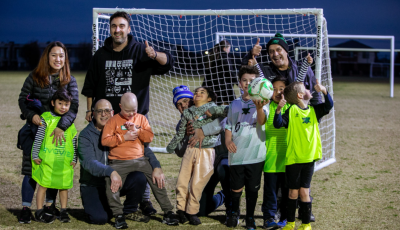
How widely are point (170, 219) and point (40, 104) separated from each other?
1609 millimetres

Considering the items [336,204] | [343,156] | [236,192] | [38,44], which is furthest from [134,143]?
[38,44]

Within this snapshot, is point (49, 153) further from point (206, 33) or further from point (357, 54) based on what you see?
point (357, 54)

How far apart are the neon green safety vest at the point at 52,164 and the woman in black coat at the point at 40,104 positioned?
7 centimetres

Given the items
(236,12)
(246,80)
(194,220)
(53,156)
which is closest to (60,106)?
(53,156)

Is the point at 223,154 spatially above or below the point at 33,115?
below

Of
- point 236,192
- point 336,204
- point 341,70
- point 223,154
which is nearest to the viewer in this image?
point 236,192

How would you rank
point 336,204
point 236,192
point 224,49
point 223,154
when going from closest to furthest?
point 236,192 < point 223,154 < point 336,204 < point 224,49

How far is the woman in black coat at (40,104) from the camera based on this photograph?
3.49m

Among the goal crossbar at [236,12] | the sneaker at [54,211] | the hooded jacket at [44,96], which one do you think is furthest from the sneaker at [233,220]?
the goal crossbar at [236,12]

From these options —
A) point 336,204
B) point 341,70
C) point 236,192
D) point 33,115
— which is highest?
point 341,70

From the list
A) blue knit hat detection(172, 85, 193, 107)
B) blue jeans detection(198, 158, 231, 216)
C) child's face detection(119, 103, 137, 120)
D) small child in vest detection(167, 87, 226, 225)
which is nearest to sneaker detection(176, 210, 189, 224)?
small child in vest detection(167, 87, 226, 225)

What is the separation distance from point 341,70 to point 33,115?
52784 millimetres

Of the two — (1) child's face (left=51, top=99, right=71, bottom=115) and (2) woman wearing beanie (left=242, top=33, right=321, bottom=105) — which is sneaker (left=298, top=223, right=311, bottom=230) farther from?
(1) child's face (left=51, top=99, right=71, bottom=115)

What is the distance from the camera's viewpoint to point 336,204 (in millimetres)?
4168
